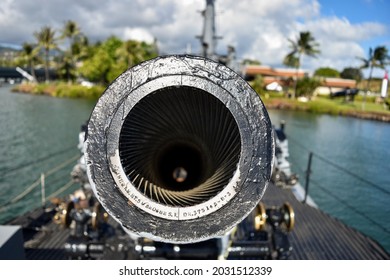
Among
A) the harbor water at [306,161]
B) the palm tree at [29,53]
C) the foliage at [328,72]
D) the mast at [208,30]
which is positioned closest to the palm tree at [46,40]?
the palm tree at [29,53]

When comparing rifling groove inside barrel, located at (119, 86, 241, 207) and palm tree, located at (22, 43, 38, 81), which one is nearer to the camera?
rifling groove inside barrel, located at (119, 86, 241, 207)

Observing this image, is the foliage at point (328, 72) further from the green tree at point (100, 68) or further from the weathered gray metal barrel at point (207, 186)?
the weathered gray metal barrel at point (207, 186)

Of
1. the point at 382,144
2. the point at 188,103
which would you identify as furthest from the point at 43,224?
the point at 382,144

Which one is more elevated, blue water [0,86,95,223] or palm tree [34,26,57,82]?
palm tree [34,26,57,82]

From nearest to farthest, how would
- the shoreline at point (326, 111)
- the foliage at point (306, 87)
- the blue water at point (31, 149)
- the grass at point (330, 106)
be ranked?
the blue water at point (31, 149) < the shoreline at point (326, 111) < the grass at point (330, 106) < the foliage at point (306, 87)

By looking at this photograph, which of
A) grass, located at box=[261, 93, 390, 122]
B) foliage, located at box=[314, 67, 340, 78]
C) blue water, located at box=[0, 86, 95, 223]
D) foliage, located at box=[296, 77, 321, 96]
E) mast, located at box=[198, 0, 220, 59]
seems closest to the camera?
mast, located at box=[198, 0, 220, 59]

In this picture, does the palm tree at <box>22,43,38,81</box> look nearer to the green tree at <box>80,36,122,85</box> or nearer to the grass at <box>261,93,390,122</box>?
the green tree at <box>80,36,122,85</box>

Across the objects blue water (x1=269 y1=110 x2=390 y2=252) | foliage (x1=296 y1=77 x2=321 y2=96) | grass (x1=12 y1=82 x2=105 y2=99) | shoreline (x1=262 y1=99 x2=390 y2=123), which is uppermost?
foliage (x1=296 y1=77 x2=321 y2=96)

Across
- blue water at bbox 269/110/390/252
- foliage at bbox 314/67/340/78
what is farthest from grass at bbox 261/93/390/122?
foliage at bbox 314/67/340/78
